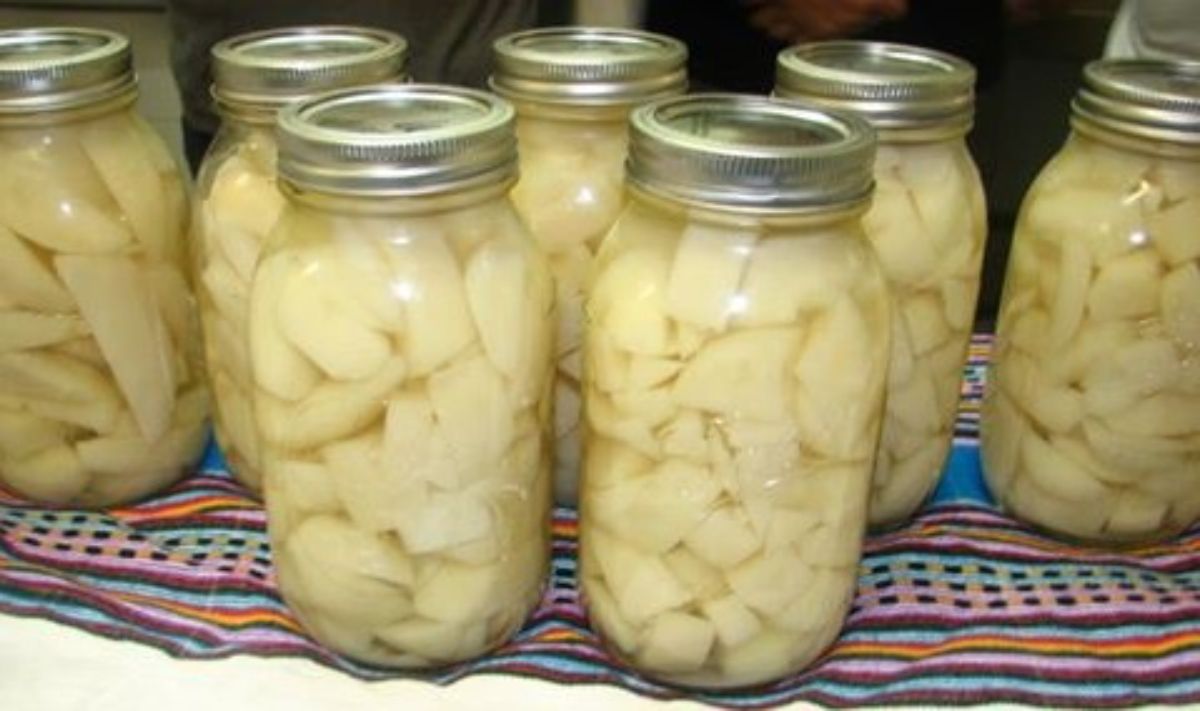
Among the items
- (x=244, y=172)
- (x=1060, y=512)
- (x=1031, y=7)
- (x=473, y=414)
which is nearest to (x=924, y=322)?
(x=1060, y=512)

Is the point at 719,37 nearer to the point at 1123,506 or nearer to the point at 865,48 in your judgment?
the point at 865,48

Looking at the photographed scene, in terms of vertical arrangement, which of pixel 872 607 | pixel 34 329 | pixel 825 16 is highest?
pixel 825 16

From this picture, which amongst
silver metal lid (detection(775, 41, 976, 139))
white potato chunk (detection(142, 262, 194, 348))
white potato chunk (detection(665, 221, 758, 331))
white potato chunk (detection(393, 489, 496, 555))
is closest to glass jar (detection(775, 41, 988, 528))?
silver metal lid (detection(775, 41, 976, 139))

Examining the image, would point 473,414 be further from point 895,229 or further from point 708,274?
point 895,229

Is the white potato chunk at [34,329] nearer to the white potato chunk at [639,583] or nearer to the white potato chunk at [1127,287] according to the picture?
the white potato chunk at [639,583]

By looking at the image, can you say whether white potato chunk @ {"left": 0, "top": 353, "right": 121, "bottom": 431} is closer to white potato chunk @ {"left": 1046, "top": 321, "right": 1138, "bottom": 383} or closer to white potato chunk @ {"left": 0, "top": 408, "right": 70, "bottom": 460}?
white potato chunk @ {"left": 0, "top": 408, "right": 70, "bottom": 460}

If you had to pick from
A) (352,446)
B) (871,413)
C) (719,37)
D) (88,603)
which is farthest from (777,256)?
(719,37)
